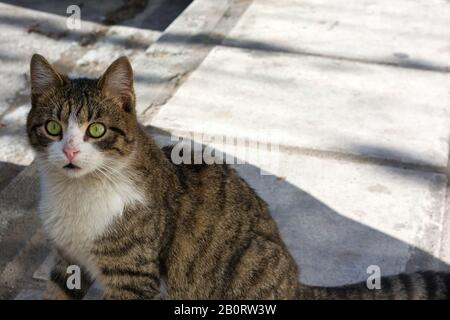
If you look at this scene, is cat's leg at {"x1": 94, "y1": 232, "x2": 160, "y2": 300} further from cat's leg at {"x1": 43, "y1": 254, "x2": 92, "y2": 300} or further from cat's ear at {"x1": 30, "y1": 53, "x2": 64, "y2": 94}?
cat's ear at {"x1": 30, "y1": 53, "x2": 64, "y2": 94}

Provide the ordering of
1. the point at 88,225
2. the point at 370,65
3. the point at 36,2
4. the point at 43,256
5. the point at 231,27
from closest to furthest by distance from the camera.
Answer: the point at 88,225 → the point at 43,256 → the point at 370,65 → the point at 231,27 → the point at 36,2

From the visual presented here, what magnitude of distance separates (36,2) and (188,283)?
17.6 ft

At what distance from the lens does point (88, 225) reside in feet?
10.4

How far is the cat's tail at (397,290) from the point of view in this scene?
125 inches

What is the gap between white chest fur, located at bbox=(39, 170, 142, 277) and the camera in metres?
3.17

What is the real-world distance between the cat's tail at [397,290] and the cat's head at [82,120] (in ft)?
3.45

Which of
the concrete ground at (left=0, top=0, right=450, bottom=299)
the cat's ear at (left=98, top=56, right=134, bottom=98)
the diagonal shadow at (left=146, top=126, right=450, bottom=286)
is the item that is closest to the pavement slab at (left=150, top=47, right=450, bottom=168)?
the concrete ground at (left=0, top=0, right=450, bottom=299)

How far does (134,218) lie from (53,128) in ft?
1.67

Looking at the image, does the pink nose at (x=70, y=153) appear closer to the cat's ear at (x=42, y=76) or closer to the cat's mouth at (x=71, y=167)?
the cat's mouth at (x=71, y=167)

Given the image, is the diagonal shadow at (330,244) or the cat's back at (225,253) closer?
the cat's back at (225,253)

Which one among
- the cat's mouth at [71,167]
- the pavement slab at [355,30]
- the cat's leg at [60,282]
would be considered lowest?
the pavement slab at [355,30]

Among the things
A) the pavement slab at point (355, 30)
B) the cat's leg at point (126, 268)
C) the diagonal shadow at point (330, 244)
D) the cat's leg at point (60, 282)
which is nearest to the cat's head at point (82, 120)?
the cat's leg at point (126, 268)

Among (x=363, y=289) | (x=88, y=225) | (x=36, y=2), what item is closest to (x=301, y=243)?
(x=363, y=289)
